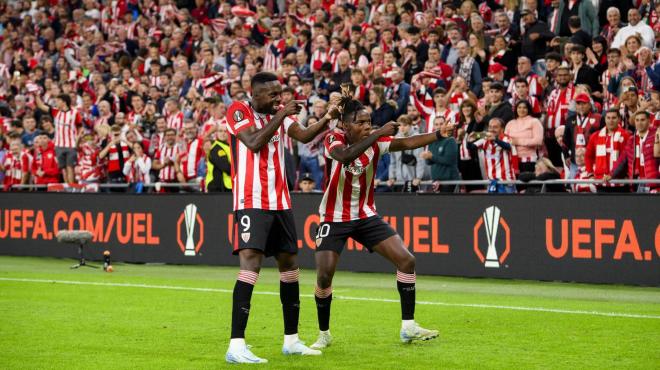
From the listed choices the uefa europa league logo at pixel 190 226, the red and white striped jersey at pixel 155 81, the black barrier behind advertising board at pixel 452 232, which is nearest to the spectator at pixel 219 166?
the black barrier behind advertising board at pixel 452 232

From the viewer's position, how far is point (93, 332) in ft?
34.8

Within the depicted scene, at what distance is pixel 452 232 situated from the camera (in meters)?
16.7

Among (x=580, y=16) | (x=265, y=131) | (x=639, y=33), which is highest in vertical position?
(x=580, y=16)

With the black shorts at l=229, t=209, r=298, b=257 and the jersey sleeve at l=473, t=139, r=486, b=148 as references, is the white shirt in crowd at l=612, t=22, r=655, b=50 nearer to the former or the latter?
the jersey sleeve at l=473, t=139, r=486, b=148

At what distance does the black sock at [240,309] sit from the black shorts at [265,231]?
343mm

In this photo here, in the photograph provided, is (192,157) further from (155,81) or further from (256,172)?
(256,172)

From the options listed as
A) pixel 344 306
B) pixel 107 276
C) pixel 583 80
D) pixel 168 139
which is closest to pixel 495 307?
pixel 344 306

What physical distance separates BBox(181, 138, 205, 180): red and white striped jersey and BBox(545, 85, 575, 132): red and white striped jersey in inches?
290

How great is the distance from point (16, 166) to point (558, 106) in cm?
1401

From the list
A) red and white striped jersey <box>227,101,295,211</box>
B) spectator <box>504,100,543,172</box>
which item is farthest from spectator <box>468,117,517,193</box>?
red and white striped jersey <box>227,101,295,211</box>

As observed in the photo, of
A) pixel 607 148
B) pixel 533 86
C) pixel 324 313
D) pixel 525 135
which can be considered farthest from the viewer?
pixel 533 86

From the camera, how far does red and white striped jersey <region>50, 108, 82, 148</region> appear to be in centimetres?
2469

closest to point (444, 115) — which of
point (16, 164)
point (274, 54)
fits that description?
point (274, 54)

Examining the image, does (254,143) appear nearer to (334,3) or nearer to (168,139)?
(168,139)
